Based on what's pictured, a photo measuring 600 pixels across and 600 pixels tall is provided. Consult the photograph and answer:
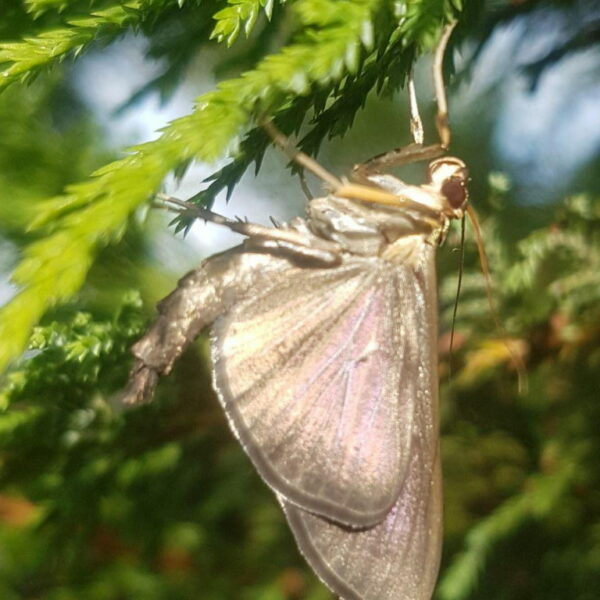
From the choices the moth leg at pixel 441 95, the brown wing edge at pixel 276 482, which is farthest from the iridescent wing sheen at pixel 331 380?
the moth leg at pixel 441 95

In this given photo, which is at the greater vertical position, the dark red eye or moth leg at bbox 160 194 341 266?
moth leg at bbox 160 194 341 266

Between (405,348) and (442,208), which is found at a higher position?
(442,208)

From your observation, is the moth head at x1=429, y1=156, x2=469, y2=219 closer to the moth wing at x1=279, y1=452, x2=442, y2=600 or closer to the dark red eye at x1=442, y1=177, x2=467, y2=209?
the dark red eye at x1=442, y1=177, x2=467, y2=209

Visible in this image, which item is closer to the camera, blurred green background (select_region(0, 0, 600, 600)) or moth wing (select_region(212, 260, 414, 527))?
moth wing (select_region(212, 260, 414, 527))

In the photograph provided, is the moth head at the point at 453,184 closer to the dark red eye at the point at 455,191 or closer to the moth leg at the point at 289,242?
the dark red eye at the point at 455,191

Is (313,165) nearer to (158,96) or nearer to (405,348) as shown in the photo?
(405,348)

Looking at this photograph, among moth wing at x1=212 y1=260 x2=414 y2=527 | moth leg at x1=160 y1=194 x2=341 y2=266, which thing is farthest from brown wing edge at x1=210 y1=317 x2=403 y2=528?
moth leg at x1=160 y1=194 x2=341 y2=266

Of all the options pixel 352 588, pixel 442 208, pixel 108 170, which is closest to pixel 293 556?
pixel 352 588
